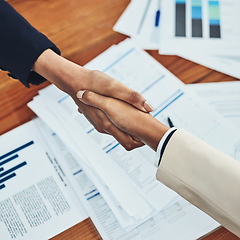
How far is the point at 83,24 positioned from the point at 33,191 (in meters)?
0.52

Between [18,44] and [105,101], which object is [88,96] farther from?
[18,44]

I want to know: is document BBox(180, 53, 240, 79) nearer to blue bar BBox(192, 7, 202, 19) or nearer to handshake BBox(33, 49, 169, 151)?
blue bar BBox(192, 7, 202, 19)

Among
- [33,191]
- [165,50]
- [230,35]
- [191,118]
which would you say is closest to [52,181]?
[33,191]

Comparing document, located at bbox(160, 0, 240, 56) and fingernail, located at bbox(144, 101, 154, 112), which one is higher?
document, located at bbox(160, 0, 240, 56)

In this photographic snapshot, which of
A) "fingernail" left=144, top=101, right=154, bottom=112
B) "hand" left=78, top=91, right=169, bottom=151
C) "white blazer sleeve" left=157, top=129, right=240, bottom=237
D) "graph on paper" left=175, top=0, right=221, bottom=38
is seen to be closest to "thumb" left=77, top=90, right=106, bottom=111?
"hand" left=78, top=91, right=169, bottom=151

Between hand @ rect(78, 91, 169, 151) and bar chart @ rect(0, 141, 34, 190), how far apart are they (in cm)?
21

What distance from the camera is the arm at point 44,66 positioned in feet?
2.47

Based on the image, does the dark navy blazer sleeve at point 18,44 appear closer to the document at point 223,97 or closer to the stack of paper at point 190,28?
the stack of paper at point 190,28

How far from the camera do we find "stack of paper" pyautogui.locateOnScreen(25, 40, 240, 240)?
2.33 ft

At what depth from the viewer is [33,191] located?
745 mm

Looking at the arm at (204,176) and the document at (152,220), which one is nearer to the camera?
the arm at (204,176)

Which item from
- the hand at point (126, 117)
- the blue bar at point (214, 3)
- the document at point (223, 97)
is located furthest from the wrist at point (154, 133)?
the blue bar at point (214, 3)

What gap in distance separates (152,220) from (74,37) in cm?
58

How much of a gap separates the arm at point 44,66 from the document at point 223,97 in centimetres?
26
